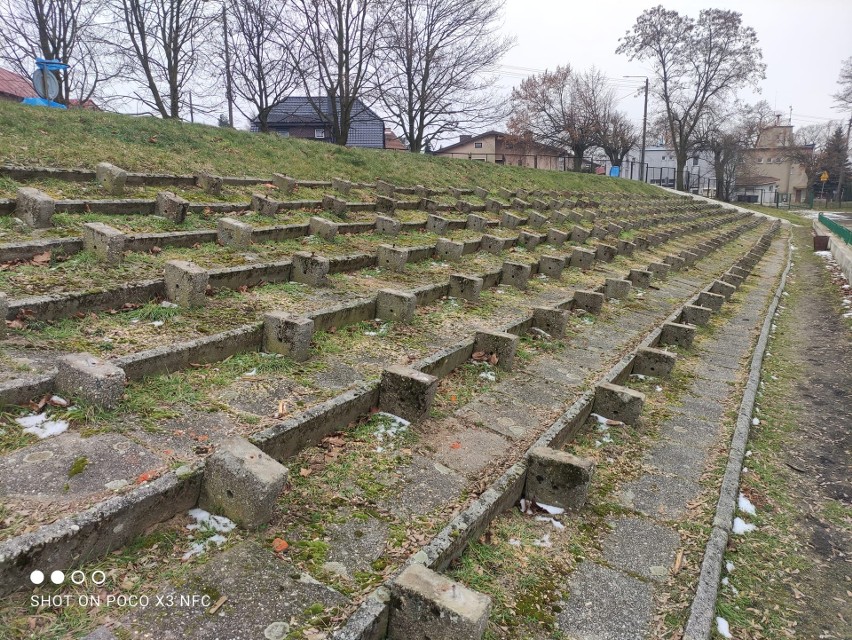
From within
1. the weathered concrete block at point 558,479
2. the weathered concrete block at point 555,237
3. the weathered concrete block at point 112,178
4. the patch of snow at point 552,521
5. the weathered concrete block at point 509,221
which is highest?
the weathered concrete block at point 112,178

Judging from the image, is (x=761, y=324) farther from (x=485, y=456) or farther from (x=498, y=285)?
(x=485, y=456)

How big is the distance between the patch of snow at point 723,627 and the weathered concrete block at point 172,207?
603 cm

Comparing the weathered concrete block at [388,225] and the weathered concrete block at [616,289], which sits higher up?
the weathered concrete block at [388,225]

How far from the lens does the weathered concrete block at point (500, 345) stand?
4.93 m

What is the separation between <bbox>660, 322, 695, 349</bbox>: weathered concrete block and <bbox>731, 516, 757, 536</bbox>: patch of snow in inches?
154

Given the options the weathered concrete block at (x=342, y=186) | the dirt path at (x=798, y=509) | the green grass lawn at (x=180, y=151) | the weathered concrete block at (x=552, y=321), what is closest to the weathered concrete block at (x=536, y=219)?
the green grass lawn at (x=180, y=151)

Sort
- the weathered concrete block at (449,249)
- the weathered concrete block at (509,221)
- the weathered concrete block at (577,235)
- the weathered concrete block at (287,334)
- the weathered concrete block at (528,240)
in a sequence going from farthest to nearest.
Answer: the weathered concrete block at (577,235) < the weathered concrete block at (509,221) < the weathered concrete block at (528,240) < the weathered concrete block at (449,249) < the weathered concrete block at (287,334)

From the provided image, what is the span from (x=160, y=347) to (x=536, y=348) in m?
3.68

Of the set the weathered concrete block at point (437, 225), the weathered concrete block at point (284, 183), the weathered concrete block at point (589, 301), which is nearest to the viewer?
the weathered concrete block at point (589, 301)

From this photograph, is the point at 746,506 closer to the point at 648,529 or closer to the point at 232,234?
the point at 648,529

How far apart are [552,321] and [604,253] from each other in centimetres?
574

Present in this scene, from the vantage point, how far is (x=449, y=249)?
26.3 feet

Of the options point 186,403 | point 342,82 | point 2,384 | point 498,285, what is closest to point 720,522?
point 186,403

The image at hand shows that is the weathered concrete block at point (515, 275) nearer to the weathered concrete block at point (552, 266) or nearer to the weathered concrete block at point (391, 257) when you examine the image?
the weathered concrete block at point (552, 266)
